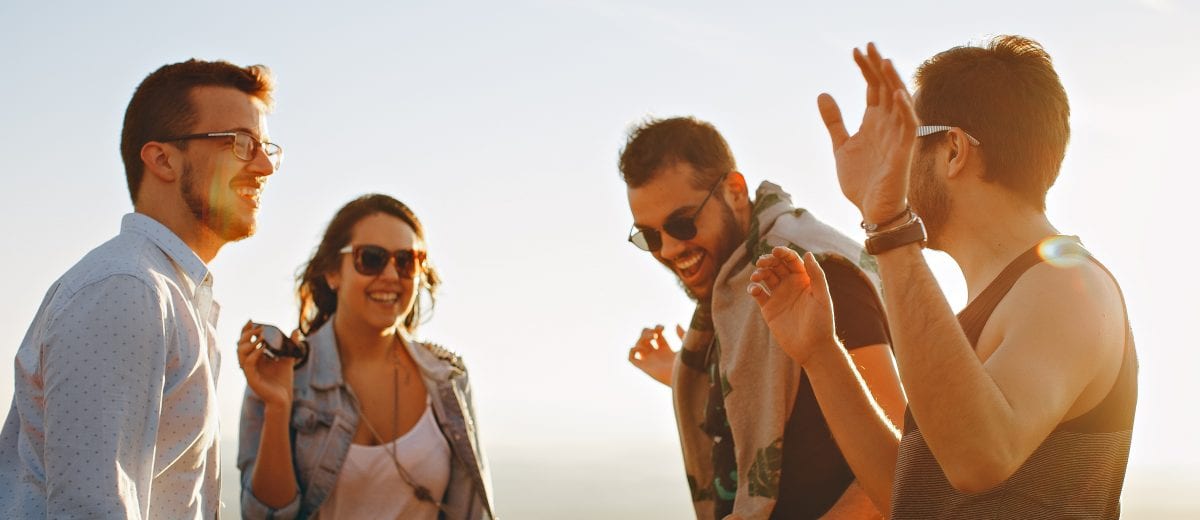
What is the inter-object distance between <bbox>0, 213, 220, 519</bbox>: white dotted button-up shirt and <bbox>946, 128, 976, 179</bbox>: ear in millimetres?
2034

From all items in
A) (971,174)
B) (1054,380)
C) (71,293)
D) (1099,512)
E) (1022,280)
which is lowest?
(1099,512)

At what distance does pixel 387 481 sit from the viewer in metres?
5.30

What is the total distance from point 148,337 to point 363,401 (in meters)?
2.66

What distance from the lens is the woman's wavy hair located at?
585cm

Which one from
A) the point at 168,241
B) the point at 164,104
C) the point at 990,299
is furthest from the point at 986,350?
the point at 164,104

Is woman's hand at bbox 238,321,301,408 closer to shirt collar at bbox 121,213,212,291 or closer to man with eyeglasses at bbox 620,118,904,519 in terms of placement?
shirt collar at bbox 121,213,212,291

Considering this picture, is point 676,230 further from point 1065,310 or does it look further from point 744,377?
point 1065,310

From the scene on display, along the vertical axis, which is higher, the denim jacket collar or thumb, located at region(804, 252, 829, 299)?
the denim jacket collar

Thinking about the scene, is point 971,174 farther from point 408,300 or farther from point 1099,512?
point 408,300

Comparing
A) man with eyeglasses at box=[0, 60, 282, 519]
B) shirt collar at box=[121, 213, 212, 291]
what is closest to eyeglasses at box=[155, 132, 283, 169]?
man with eyeglasses at box=[0, 60, 282, 519]

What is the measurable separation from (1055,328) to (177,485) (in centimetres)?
230

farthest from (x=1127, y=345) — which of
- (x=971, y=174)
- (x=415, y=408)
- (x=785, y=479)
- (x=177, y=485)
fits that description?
(x=415, y=408)

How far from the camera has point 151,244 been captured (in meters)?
3.35

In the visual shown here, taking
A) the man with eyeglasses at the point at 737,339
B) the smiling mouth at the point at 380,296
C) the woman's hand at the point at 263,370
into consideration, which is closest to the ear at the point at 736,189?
the man with eyeglasses at the point at 737,339
